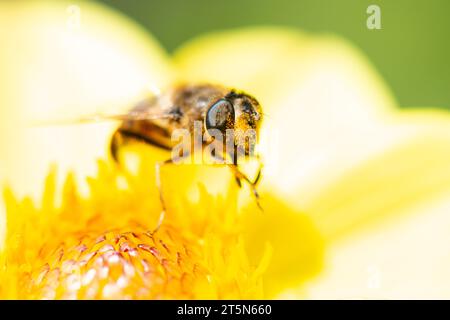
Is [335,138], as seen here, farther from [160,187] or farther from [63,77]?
[63,77]

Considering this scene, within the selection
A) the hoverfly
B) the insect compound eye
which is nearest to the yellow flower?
the hoverfly

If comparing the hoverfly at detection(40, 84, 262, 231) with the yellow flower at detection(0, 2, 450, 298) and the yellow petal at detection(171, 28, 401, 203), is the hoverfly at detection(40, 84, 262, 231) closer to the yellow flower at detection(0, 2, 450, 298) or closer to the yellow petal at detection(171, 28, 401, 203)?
the yellow flower at detection(0, 2, 450, 298)

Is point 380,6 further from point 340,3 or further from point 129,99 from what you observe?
point 129,99

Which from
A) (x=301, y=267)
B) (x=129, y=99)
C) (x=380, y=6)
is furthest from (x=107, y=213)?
(x=380, y=6)

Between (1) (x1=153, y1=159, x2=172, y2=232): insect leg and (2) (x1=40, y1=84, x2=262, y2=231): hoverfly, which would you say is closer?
(2) (x1=40, y1=84, x2=262, y2=231): hoverfly

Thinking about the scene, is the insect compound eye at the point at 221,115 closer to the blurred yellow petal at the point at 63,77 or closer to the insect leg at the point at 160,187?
the insect leg at the point at 160,187

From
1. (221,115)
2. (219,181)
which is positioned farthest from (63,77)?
(221,115)

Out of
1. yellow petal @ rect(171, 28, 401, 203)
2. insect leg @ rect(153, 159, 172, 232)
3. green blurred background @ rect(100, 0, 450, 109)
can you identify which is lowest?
insect leg @ rect(153, 159, 172, 232)
